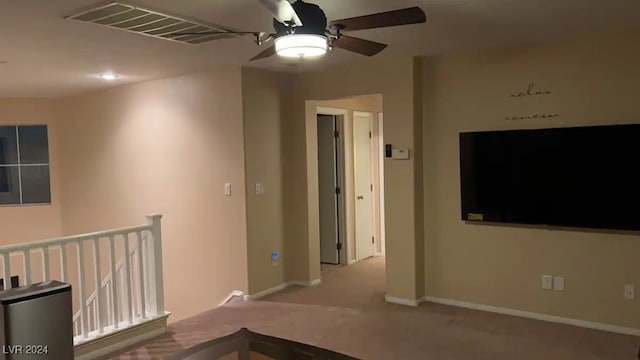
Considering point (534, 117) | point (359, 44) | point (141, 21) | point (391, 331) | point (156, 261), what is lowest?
point (391, 331)

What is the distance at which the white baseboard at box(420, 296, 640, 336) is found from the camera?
4.17 meters

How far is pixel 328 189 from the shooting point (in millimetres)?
7047

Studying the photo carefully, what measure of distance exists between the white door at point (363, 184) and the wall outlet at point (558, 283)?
122 inches

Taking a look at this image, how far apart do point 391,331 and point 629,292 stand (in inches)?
75.6

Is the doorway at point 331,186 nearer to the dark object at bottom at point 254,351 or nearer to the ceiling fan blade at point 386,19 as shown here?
the dark object at bottom at point 254,351

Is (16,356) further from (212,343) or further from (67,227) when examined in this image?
(67,227)

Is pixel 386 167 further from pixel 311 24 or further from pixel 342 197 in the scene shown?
pixel 311 24

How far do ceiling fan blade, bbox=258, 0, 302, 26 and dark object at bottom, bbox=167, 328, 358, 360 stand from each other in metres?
1.67

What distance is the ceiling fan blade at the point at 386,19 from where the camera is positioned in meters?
2.47

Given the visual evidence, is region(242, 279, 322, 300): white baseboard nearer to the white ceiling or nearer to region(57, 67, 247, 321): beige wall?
region(57, 67, 247, 321): beige wall

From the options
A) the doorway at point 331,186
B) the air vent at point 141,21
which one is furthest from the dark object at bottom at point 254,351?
the doorway at point 331,186

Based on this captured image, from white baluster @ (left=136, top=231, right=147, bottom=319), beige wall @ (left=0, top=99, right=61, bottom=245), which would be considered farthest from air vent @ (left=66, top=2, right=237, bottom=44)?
beige wall @ (left=0, top=99, right=61, bottom=245)

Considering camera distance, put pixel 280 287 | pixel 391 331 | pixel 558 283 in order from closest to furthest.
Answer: pixel 391 331 → pixel 558 283 → pixel 280 287

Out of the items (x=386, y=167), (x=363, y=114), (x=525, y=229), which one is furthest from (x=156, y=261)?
(x=363, y=114)
